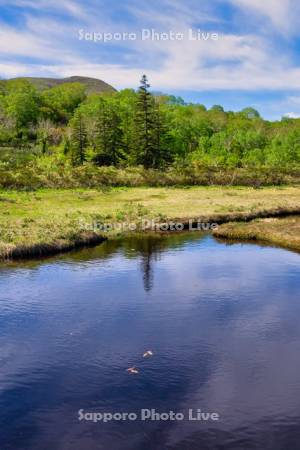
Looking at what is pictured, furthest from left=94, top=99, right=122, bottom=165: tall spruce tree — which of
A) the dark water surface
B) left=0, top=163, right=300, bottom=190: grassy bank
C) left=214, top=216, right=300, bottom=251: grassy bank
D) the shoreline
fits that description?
the dark water surface

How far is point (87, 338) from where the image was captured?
72.8 ft

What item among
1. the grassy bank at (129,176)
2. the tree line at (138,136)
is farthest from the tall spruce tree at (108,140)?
the grassy bank at (129,176)

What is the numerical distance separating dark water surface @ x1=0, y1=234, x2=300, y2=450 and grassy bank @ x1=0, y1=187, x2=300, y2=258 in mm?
4409

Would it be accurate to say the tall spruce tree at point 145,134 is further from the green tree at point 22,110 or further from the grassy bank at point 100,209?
the green tree at point 22,110

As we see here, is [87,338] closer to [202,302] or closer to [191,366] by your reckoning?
[191,366]

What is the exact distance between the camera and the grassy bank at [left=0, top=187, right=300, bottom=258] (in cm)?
3856

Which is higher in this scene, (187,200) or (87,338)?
(187,200)

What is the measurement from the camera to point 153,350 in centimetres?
2108

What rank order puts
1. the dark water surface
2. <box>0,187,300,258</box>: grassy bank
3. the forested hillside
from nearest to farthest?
1. the dark water surface
2. <box>0,187,300,258</box>: grassy bank
3. the forested hillside

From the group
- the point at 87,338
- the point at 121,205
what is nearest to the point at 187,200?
the point at 121,205

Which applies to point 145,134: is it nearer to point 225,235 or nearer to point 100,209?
point 100,209

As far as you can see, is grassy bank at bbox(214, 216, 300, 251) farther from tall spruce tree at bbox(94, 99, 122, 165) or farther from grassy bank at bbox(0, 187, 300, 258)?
tall spruce tree at bbox(94, 99, 122, 165)

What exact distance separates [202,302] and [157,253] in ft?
39.3

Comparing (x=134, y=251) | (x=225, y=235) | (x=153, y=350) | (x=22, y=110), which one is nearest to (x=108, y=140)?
(x=225, y=235)
